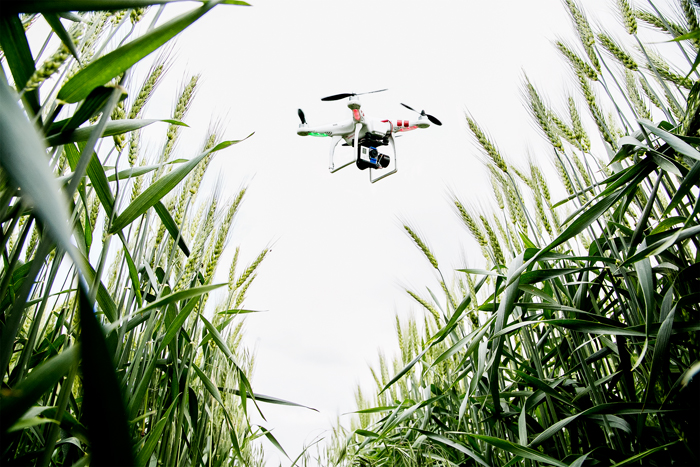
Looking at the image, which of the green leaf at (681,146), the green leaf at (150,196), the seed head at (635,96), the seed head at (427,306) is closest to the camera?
the green leaf at (150,196)

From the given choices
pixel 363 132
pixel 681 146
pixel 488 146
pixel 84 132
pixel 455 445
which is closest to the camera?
pixel 84 132

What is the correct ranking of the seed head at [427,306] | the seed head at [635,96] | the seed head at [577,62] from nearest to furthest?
the seed head at [577,62] → the seed head at [635,96] → the seed head at [427,306]

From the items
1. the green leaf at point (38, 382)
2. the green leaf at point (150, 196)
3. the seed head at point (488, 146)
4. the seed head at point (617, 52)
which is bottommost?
the green leaf at point (38, 382)

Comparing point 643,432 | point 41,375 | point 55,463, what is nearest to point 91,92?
point 41,375

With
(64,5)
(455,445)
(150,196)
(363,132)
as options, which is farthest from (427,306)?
(363,132)

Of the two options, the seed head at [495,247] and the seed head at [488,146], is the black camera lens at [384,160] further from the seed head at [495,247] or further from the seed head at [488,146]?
the seed head at [495,247]

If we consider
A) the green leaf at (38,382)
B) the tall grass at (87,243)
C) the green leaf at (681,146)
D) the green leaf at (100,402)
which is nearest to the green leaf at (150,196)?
the tall grass at (87,243)

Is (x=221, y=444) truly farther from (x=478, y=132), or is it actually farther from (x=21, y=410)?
(x=478, y=132)

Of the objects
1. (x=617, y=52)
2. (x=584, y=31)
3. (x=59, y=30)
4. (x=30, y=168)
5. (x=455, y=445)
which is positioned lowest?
(x=455, y=445)

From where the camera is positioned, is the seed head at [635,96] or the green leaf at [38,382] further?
the seed head at [635,96]

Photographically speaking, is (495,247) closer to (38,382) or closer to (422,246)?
(422,246)
